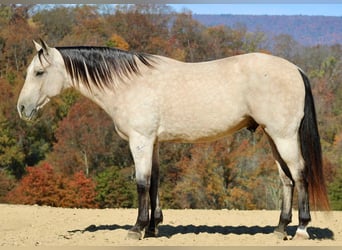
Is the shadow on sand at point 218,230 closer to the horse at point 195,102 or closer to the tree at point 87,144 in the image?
the horse at point 195,102

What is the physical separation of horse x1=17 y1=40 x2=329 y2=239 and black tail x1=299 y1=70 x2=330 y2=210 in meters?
0.01

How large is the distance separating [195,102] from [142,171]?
964mm

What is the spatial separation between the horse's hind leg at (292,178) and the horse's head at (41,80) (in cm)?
261

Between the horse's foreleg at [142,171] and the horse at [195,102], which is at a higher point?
the horse at [195,102]

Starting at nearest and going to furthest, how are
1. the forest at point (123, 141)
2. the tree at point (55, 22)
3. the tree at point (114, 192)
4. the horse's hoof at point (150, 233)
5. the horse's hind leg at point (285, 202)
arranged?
the horse's hind leg at point (285, 202), the horse's hoof at point (150, 233), the tree at point (114, 192), the forest at point (123, 141), the tree at point (55, 22)

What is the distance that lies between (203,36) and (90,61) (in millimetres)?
25513

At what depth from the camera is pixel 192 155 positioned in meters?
26.0

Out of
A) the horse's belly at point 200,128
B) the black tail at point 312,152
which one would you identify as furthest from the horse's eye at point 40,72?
the black tail at point 312,152

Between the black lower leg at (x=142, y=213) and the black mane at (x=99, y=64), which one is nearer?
the black lower leg at (x=142, y=213)

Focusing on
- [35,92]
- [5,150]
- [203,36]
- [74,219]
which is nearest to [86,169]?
[5,150]

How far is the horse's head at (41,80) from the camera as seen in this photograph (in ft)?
22.1

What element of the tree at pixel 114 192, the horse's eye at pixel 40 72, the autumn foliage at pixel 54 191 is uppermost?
the horse's eye at pixel 40 72

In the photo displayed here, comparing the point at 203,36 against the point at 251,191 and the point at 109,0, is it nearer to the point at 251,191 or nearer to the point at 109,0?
the point at 251,191

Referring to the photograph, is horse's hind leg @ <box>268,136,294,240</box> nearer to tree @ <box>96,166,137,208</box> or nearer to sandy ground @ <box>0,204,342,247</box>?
sandy ground @ <box>0,204,342,247</box>
